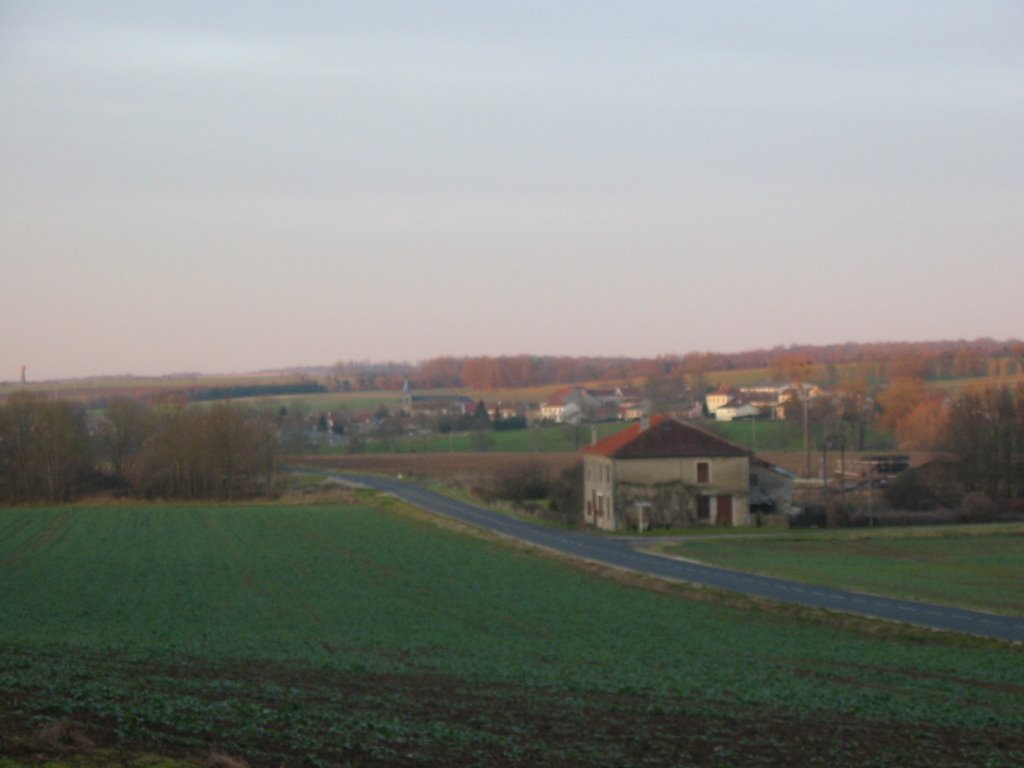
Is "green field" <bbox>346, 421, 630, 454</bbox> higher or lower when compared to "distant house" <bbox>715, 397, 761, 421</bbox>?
lower

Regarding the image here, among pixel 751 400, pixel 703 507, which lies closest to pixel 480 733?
pixel 703 507

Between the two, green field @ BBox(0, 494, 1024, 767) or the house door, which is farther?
the house door

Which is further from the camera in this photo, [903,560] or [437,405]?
[437,405]

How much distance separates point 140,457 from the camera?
82.7m

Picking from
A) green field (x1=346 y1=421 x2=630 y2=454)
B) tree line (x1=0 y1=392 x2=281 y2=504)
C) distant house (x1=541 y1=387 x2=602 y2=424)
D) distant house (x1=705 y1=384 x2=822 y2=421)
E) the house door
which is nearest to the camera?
the house door

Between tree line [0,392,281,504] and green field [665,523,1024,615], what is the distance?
4203 cm

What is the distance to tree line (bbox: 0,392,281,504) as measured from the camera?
77.2 meters

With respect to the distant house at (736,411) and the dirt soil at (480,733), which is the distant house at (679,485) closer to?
the dirt soil at (480,733)

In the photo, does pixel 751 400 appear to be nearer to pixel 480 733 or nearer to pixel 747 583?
pixel 747 583

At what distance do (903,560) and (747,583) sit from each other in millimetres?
10764

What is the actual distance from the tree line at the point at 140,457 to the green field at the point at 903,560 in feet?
138

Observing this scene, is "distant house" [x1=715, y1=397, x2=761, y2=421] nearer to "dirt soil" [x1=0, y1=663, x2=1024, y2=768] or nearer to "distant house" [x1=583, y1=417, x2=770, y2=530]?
"distant house" [x1=583, y1=417, x2=770, y2=530]

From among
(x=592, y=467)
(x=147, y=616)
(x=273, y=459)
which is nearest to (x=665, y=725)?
(x=147, y=616)

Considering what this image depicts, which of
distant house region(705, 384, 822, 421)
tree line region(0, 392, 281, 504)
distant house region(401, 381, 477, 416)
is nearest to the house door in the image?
tree line region(0, 392, 281, 504)
